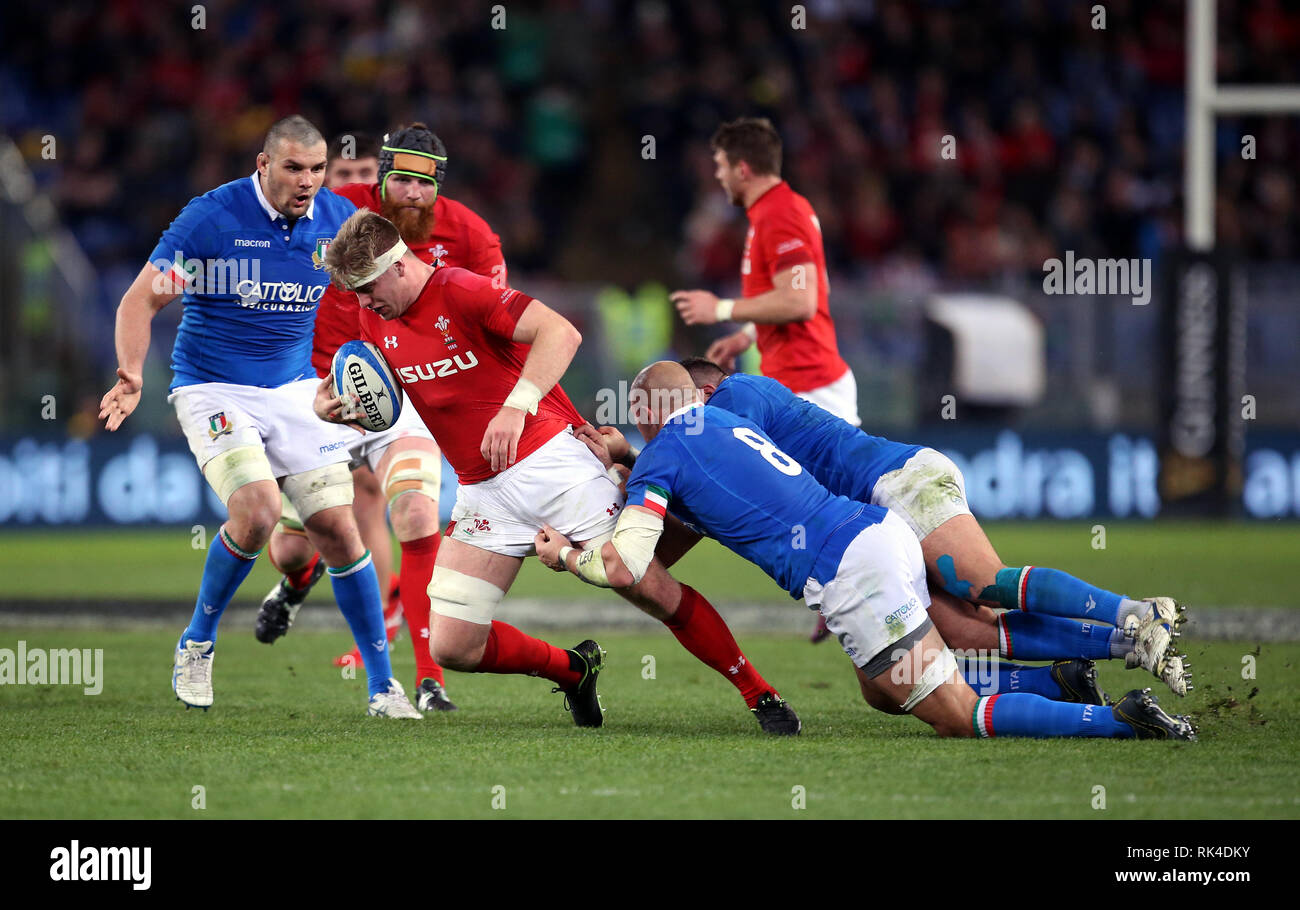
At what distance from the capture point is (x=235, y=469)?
6.73 m

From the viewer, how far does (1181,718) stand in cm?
578

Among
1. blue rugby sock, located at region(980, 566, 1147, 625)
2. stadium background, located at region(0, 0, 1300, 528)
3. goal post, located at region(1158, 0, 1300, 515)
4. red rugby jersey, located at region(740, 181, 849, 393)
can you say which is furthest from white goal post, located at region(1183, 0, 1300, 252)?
blue rugby sock, located at region(980, 566, 1147, 625)

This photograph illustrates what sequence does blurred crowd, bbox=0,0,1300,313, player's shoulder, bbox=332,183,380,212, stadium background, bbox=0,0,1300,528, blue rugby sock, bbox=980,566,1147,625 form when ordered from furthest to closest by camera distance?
blurred crowd, bbox=0,0,1300,313 < stadium background, bbox=0,0,1300,528 < player's shoulder, bbox=332,183,380,212 < blue rugby sock, bbox=980,566,1147,625

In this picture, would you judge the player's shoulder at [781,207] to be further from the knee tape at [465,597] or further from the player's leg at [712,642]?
the knee tape at [465,597]

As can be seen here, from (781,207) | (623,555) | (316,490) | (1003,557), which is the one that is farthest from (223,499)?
(1003,557)

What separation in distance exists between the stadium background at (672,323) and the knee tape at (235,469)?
3.00ft

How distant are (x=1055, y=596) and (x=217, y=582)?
333cm

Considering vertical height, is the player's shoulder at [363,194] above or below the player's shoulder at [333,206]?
above

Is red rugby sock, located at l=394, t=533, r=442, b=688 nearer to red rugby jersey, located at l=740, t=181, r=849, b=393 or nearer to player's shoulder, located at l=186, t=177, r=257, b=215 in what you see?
player's shoulder, located at l=186, t=177, r=257, b=215

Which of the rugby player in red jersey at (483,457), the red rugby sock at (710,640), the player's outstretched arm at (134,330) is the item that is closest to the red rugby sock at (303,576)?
the player's outstretched arm at (134,330)

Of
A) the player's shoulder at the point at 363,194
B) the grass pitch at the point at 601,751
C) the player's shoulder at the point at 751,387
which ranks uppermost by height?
the player's shoulder at the point at 363,194

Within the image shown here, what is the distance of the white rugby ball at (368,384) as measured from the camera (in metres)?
6.06
